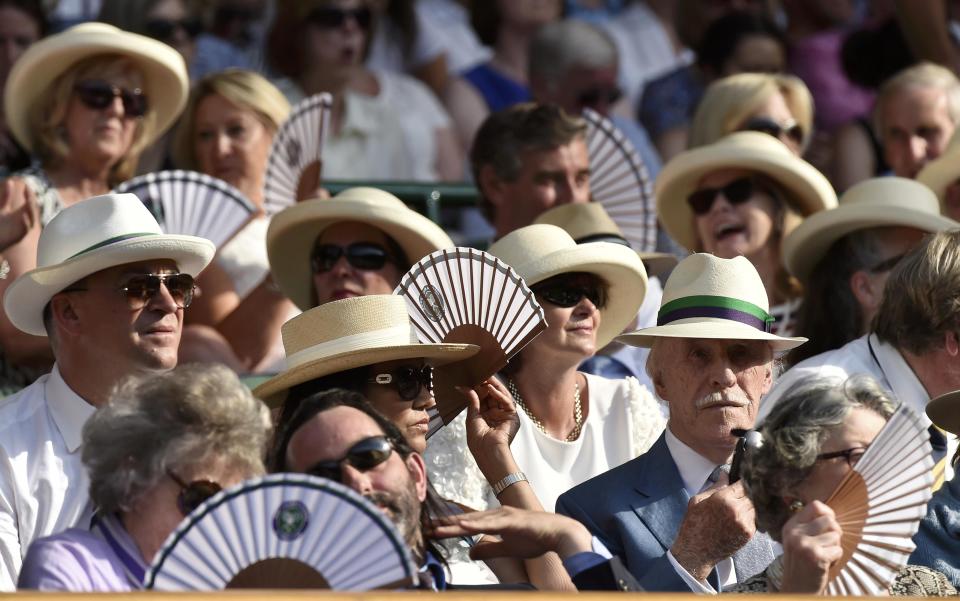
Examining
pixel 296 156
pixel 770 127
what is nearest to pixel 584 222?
pixel 296 156

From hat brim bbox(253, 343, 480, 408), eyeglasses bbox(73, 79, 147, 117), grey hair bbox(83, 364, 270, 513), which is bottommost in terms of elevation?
grey hair bbox(83, 364, 270, 513)

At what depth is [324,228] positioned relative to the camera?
662 centimetres

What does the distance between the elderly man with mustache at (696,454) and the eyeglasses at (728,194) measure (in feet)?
5.31

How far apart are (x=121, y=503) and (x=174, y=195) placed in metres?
2.77

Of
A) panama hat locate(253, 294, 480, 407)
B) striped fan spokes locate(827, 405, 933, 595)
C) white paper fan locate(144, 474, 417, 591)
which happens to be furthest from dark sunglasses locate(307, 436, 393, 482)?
striped fan spokes locate(827, 405, 933, 595)

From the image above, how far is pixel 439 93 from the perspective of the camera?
9.55 metres

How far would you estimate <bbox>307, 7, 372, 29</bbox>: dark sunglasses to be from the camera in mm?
8595

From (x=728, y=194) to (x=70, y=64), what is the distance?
2.39 metres

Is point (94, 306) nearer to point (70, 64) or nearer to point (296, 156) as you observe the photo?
point (70, 64)

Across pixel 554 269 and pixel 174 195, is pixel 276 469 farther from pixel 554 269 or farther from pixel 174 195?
pixel 174 195

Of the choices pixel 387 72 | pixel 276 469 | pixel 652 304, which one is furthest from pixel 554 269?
pixel 387 72

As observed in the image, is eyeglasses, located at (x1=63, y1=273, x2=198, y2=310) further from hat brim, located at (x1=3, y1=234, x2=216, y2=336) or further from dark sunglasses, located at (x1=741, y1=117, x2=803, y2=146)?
dark sunglasses, located at (x1=741, y1=117, x2=803, y2=146)

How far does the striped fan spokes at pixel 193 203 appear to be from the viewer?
677 centimetres

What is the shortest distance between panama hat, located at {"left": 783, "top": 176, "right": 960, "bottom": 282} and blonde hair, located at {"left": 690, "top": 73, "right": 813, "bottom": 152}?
1.02m
